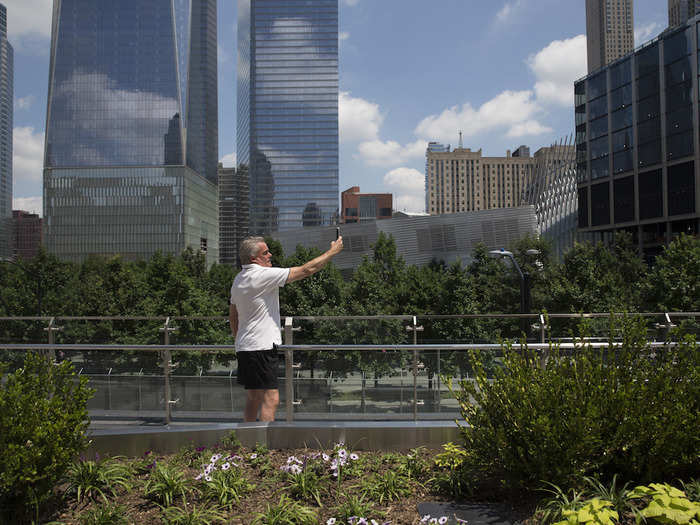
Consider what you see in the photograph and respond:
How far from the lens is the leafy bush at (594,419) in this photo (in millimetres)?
2859

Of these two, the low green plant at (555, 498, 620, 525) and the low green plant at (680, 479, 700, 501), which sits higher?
the low green plant at (555, 498, 620, 525)

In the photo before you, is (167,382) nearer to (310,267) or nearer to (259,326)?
(259,326)

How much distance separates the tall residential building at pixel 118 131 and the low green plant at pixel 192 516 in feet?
451

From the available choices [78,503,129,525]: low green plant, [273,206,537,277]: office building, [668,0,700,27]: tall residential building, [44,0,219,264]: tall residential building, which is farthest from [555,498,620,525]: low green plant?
[44,0,219,264]: tall residential building

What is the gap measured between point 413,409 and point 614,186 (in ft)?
224

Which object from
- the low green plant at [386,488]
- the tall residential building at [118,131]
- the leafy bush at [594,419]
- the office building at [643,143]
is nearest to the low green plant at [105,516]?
the low green plant at [386,488]

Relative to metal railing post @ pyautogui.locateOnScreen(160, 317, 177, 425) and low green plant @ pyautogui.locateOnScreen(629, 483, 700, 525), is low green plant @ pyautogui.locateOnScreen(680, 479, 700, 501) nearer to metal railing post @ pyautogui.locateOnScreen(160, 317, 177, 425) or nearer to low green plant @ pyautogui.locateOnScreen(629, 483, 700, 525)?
low green plant @ pyautogui.locateOnScreen(629, 483, 700, 525)

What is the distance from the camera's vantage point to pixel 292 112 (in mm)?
167750

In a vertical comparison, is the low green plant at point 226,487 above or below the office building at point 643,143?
below

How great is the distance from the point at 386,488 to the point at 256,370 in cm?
184

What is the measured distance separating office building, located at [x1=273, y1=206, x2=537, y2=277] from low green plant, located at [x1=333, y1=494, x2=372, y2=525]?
5373 cm

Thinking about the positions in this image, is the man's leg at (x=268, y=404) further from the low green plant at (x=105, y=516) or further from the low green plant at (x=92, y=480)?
the low green plant at (x=105, y=516)

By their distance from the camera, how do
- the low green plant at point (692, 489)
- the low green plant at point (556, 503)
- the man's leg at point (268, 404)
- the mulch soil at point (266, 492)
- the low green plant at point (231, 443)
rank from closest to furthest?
the low green plant at point (556, 503), the low green plant at point (692, 489), the mulch soil at point (266, 492), the low green plant at point (231, 443), the man's leg at point (268, 404)

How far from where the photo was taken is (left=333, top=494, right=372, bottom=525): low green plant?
2879 mm
